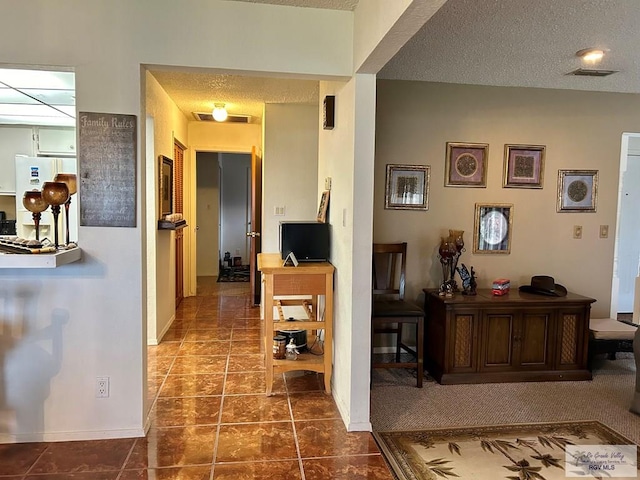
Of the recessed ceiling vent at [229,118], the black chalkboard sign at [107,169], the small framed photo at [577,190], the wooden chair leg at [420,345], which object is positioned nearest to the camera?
the black chalkboard sign at [107,169]

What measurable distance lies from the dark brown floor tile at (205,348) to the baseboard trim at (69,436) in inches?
52.9

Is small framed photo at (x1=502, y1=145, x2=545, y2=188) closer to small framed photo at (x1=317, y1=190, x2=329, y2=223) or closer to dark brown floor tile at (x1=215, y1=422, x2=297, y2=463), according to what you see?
small framed photo at (x1=317, y1=190, x2=329, y2=223)

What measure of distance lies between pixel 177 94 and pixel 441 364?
134 inches

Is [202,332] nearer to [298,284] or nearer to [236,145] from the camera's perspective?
[298,284]

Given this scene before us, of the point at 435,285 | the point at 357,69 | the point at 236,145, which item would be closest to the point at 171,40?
the point at 357,69

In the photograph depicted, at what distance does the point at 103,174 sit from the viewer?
2.25 metres

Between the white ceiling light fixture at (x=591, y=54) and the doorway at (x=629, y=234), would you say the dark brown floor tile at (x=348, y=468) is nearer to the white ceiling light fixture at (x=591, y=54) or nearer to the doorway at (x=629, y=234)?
the white ceiling light fixture at (x=591, y=54)

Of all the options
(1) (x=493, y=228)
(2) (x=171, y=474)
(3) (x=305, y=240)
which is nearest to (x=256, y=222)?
(3) (x=305, y=240)

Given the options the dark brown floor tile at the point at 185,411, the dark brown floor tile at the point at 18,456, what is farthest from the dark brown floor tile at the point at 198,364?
the dark brown floor tile at the point at 18,456

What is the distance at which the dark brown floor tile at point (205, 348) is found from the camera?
371 centimetres

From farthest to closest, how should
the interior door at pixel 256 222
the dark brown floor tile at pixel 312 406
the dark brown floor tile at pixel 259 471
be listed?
1. the interior door at pixel 256 222
2. the dark brown floor tile at pixel 312 406
3. the dark brown floor tile at pixel 259 471

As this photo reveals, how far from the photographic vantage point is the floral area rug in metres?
2.09

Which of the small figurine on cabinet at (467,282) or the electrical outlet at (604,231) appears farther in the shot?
the electrical outlet at (604,231)

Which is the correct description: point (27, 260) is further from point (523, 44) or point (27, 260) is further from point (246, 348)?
point (523, 44)
